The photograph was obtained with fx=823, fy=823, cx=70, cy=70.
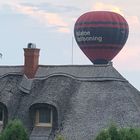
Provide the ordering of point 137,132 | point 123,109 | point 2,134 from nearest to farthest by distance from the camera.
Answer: point 137,132, point 2,134, point 123,109

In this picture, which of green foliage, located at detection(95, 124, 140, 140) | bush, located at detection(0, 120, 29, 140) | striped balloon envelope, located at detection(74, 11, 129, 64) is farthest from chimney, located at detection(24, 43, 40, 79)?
striped balloon envelope, located at detection(74, 11, 129, 64)

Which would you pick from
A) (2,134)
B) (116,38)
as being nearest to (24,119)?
(2,134)

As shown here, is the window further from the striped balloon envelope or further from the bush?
the striped balloon envelope

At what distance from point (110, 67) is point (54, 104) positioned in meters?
4.16

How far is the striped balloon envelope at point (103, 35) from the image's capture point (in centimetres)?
6366

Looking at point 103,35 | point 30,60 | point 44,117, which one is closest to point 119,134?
point 44,117

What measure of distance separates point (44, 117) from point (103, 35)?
1998cm

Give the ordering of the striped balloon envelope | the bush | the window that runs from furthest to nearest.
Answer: the striped balloon envelope, the window, the bush

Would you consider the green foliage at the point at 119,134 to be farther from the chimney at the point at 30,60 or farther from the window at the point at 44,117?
the chimney at the point at 30,60

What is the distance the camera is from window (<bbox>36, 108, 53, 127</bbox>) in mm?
44906

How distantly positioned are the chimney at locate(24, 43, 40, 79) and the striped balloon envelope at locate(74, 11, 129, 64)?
50.0 feet

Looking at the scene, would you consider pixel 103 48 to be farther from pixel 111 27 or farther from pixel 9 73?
pixel 9 73

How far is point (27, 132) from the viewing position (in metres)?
44.4

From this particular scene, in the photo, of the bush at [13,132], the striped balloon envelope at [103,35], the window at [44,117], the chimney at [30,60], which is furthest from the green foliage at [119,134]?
the striped balloon envelope at [103,35]
